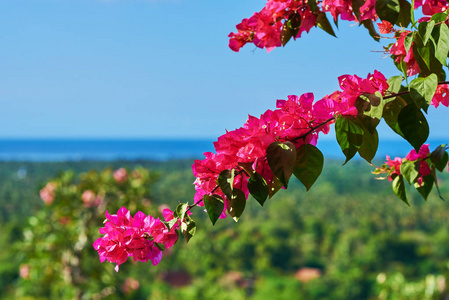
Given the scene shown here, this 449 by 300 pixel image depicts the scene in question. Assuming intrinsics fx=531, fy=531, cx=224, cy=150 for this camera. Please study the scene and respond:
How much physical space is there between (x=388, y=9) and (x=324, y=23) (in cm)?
14

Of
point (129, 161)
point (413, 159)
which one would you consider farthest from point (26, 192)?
point (413, 159)

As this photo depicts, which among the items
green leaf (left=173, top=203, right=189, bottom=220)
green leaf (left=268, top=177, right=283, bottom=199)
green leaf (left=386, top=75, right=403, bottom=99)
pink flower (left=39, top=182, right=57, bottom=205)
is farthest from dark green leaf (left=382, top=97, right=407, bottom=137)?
pink flower (left=39, top=182, right=57, bottom=205)

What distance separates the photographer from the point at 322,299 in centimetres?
1262

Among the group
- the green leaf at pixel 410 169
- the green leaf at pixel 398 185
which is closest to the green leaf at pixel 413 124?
the green leaf at pixel 410 169

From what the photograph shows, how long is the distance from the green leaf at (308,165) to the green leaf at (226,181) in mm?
70

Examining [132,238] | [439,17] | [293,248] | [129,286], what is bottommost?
[293,248]

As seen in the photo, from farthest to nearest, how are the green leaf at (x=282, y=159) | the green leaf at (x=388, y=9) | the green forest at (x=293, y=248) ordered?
the green forest at (x=293, y=248)
the green leaf at (x=388, y=9)
the green leaf at (x=282, y=159)

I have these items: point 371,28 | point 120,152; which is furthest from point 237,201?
point 120,152

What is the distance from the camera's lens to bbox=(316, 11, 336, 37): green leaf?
0.78 meters

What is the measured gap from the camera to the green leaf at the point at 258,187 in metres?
0.56

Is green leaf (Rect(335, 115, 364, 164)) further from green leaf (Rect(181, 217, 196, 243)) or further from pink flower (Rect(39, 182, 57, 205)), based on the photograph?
pink flower (Rect(39, 182, 57, 205))

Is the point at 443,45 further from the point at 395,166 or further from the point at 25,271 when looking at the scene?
the point at 25,271

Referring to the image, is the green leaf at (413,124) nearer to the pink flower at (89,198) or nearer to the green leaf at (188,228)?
the green leaf at (188,228)

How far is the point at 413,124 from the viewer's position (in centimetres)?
56
